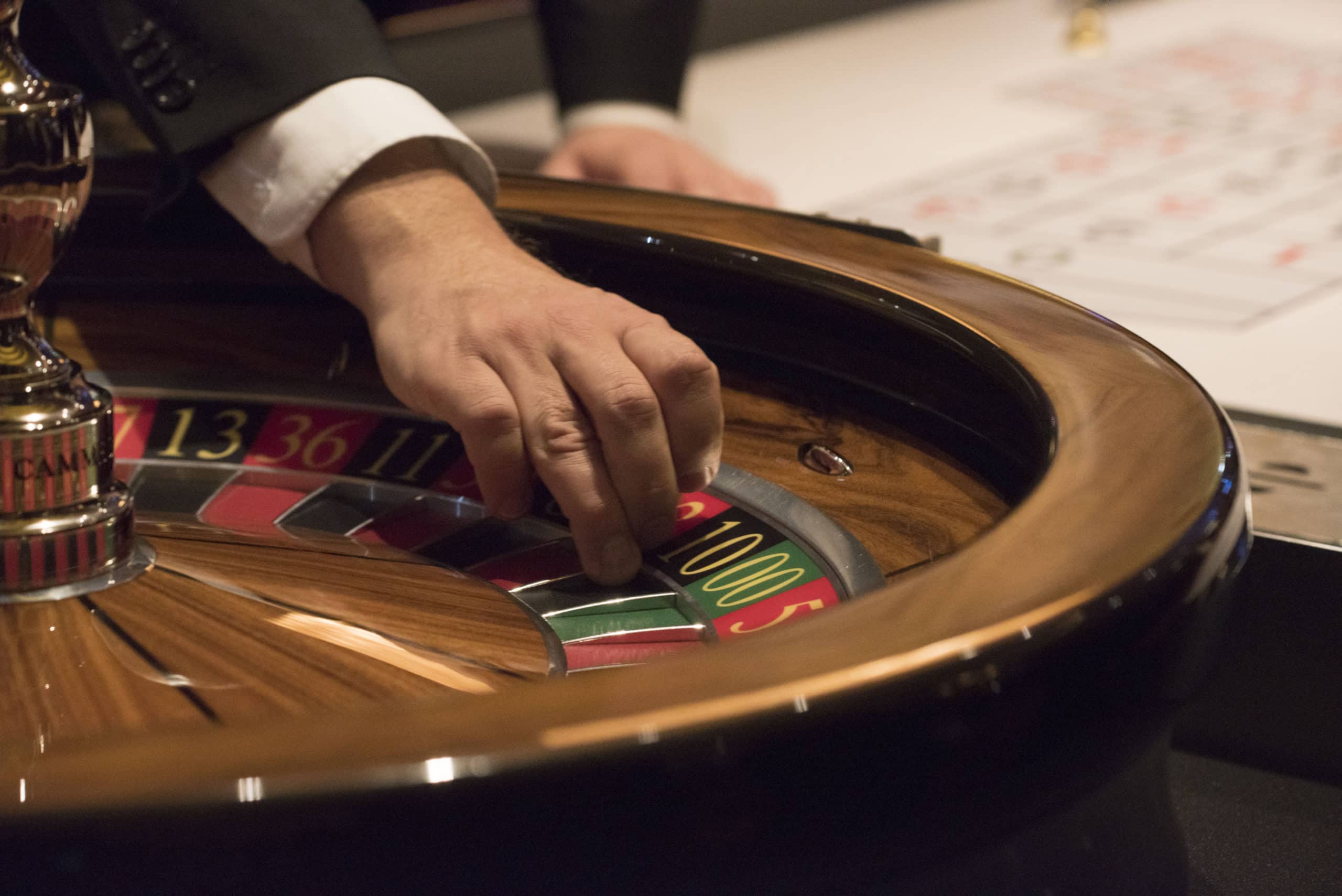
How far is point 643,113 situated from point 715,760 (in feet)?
5.85

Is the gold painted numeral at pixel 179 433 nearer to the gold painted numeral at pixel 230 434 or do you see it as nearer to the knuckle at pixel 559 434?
the gold painted numeral at pixel 230 434

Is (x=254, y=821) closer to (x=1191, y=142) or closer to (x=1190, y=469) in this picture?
(x=1190, y=469)

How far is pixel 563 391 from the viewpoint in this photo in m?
0.80

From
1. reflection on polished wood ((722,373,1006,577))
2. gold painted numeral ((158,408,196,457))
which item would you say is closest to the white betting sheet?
reflection on polished wood ((722,373,1006,577))

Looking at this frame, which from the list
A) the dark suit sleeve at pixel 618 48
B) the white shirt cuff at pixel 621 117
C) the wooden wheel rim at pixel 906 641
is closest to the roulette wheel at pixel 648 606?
the wooden wheel rim at pixel 906 641

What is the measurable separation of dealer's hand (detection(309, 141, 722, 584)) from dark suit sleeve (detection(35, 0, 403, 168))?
221mm

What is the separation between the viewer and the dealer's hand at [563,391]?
2.58ft

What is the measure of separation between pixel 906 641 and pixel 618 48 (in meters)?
1.87

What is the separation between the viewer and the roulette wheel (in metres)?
0.42

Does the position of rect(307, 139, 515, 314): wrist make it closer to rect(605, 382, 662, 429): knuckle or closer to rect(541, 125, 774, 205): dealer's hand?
rect(605, 382, 662, 429): knuckle

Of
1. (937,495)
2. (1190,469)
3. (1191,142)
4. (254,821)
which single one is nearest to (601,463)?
(937,495)

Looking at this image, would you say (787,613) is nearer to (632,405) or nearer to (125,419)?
(632,405)

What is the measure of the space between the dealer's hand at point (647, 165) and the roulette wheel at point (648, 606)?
0.57 meters

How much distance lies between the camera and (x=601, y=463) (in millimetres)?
807
